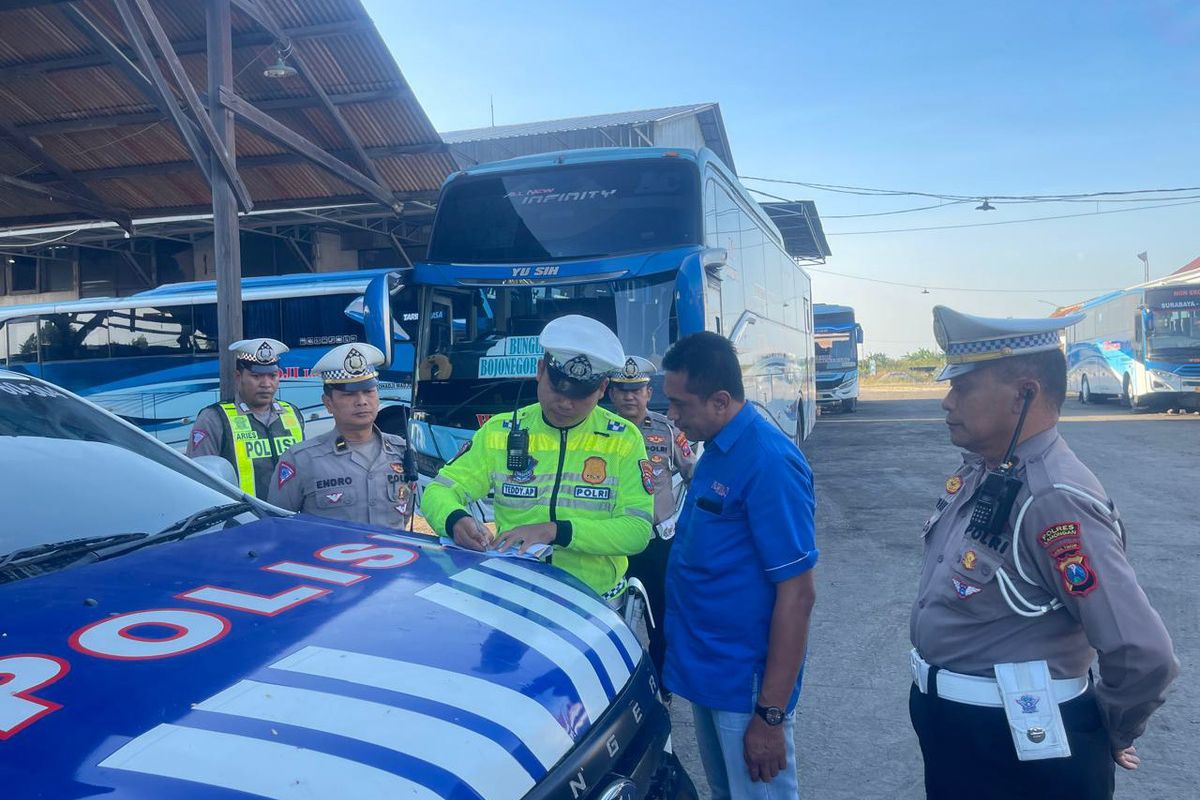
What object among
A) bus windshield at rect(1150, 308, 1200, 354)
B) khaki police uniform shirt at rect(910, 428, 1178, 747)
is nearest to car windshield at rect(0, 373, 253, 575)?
khaki police uniform shirt at rect(910, 428, 1178, 747)

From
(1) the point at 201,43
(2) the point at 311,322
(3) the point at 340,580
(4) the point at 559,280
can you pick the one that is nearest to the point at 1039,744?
(3) the point at 340,580

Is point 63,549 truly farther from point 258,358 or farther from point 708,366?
point 258,358

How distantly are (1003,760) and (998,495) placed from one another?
61cm

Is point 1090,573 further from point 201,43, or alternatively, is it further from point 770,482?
point 201,43

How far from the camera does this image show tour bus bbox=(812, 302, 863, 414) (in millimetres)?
24375

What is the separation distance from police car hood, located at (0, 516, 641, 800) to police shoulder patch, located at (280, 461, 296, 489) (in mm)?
1403

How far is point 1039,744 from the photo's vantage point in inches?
74.7

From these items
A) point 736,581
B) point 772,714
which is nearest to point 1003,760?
point 772,714

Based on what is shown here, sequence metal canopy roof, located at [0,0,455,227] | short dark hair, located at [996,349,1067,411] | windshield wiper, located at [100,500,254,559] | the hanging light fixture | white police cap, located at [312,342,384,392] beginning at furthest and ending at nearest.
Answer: the hanging light fixture → metal canopy roof, located at [0,0,455,227] → white police cap, located at [312,342,384,392] → windshield wiper, located at [100,500,254,559] → short dark hair, located at [996,349,1067,411]

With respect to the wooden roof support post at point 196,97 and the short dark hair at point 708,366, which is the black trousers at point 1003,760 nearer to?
the short dark hair at point 708,366

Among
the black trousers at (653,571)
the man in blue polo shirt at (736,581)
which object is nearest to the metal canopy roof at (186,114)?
the black trousers at (653,571)

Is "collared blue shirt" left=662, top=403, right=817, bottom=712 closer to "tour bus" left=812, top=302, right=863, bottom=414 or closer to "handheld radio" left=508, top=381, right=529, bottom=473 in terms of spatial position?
"handheld radio" left=508, top=381, right=529, bottom=473

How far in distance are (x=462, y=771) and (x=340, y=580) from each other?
0.77m

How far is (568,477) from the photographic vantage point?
2922mm
